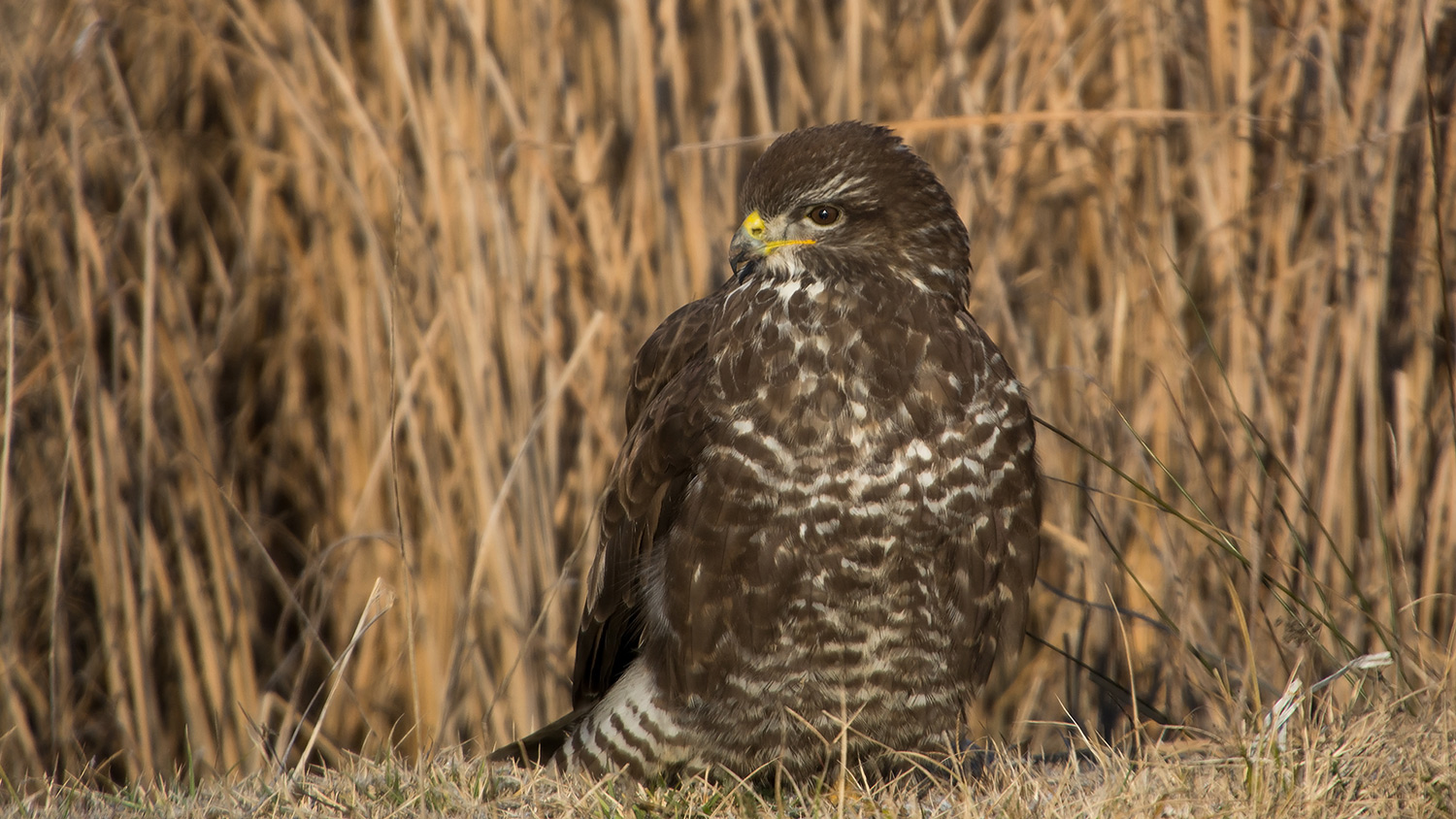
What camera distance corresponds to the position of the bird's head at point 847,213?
2.83m

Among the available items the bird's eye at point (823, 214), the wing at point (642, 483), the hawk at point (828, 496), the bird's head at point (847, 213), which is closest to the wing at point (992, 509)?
the hawk at point (828, 496)

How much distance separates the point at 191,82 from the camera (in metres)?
4.33

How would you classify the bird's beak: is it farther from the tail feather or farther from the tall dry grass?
the tail feather

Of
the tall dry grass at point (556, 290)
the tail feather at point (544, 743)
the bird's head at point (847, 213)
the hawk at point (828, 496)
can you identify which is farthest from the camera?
the tall dry grass at point (556, 290)

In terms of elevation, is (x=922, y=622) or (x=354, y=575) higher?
(x=922, y=622)

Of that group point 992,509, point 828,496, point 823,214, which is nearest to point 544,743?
point 828,496

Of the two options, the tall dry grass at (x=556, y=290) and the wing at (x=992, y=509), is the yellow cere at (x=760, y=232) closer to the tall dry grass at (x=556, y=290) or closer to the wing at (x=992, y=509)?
the wing at (x=992, y=509)

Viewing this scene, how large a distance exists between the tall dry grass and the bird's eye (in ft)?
2.41

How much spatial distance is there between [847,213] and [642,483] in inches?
28.7

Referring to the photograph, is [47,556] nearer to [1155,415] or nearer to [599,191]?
[599,191]

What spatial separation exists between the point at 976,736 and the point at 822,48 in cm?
214

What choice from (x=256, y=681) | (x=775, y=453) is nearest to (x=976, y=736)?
(x=775, y=453)

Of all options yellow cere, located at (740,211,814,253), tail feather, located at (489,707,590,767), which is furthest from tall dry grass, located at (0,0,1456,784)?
yellow cere, located at (740,211,814,253)

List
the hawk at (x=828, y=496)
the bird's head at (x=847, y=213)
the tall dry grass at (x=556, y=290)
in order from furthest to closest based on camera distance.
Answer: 1. the tall dry grass at (x=556, y=290)
2. the bird's head at (x=847, y=213)
3. the hawk at (x=828, y=496)
